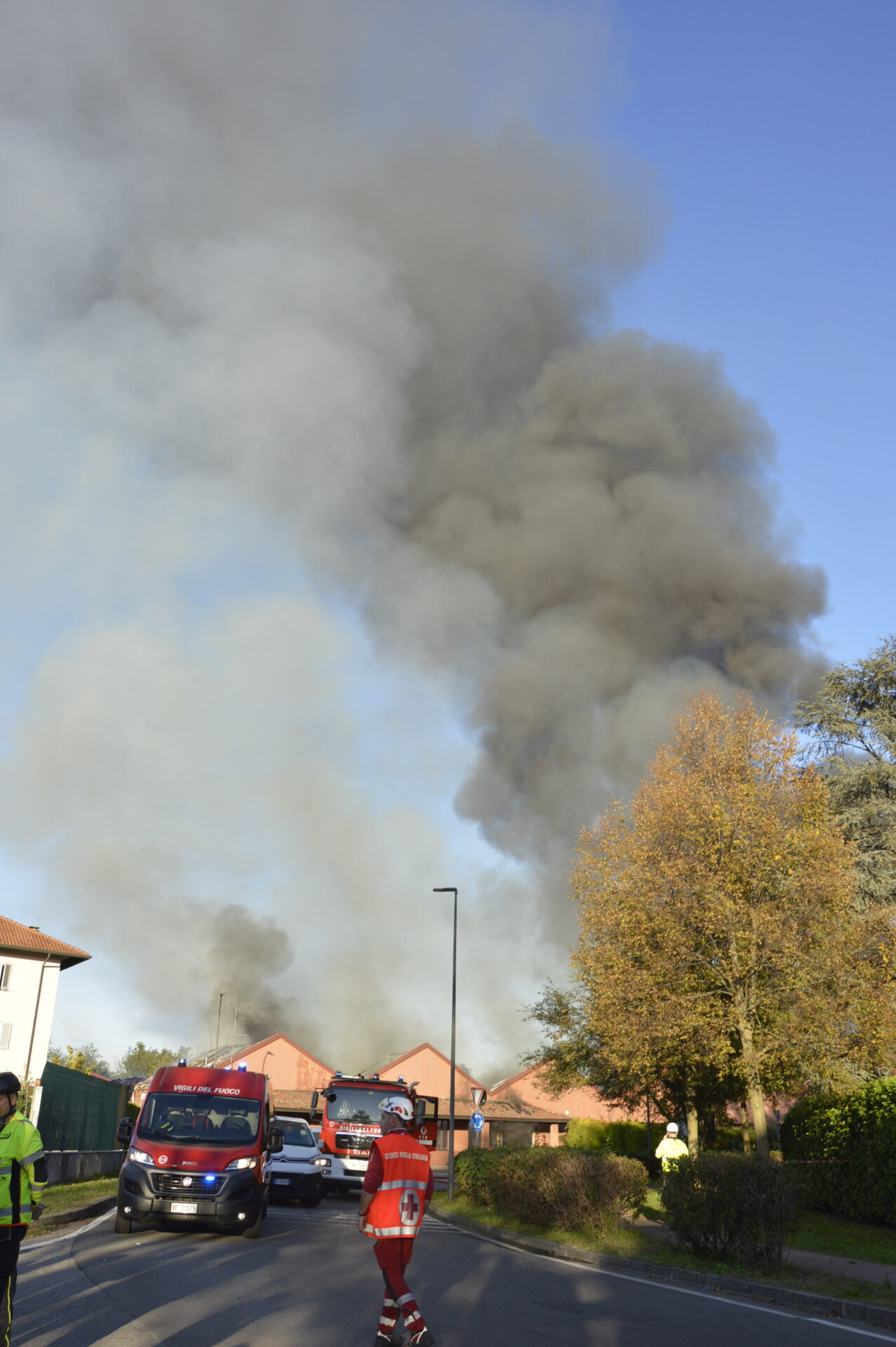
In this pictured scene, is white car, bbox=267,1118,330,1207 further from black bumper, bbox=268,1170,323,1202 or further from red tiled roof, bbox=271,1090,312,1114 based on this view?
red tiled roof, bbox=271,1090,312,1114

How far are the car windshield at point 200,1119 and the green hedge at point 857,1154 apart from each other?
7.03m

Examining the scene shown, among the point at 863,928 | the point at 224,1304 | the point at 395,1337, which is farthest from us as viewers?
the point at 863,928

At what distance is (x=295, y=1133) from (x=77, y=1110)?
6.31 metres

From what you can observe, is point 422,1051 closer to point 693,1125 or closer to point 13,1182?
point 693,1125

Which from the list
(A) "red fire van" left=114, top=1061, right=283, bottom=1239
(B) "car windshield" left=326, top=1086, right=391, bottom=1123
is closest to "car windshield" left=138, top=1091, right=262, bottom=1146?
(A) "red fire van" left=114, top=1061, right=283, bottom=1239

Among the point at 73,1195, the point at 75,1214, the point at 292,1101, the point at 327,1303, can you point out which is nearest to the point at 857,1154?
the point at 75,1214

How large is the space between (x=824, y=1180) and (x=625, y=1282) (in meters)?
8.83

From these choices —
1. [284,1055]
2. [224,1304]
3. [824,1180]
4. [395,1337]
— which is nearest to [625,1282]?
[224,1304]

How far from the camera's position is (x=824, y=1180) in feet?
51.7

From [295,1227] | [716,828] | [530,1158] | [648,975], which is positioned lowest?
[295,1227]

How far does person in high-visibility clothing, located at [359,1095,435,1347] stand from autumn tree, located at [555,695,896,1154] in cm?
1340

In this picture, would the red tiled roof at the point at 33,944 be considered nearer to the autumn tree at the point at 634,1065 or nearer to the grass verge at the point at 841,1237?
the autumn tree at the point at 634,1065

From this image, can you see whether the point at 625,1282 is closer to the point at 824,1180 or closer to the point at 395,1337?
the point at 395,1337

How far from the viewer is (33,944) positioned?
131 ft
